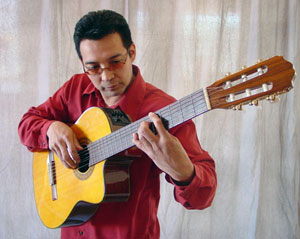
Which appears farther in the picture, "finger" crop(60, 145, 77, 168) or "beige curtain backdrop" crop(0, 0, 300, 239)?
"beige curtain backdrop" crop(0, 0, 300, 239)

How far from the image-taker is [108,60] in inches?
38.9

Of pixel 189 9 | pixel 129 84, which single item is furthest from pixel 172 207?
pixel 189 9

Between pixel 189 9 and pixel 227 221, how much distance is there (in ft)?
4.24

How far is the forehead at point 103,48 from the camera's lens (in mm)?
982

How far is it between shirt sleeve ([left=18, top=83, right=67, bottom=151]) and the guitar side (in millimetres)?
73

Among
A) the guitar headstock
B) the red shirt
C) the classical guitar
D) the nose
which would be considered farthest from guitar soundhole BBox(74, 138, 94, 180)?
the guitar headstock

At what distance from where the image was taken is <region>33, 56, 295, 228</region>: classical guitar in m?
0.62

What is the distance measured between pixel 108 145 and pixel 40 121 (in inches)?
15.9

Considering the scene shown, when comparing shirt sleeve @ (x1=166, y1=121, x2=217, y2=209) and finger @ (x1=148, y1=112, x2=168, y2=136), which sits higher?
finger @ (x1=148, y1=112, x2=168, y2=136)

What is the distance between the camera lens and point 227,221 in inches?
68.8

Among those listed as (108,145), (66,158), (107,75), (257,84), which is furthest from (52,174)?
(257,84)

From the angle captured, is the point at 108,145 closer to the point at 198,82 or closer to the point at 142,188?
the point at 142,188

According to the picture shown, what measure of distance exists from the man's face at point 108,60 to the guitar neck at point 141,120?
0.63 ft

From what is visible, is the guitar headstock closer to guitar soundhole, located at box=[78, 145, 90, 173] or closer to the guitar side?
the guitar side
